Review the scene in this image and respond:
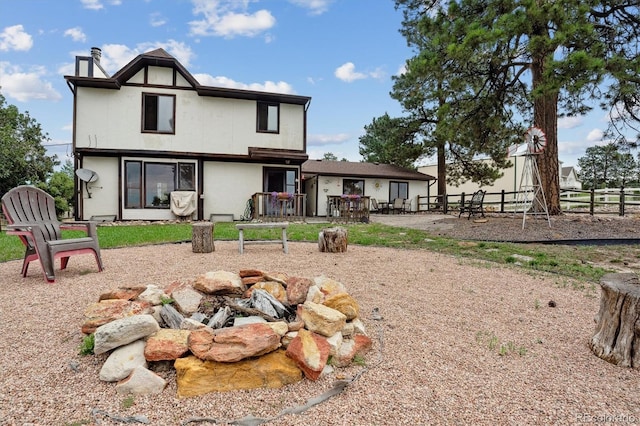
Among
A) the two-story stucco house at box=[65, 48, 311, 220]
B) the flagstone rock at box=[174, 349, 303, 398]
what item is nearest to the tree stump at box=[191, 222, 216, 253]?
the flagstone rock at box=[174, 349, 303, 398]

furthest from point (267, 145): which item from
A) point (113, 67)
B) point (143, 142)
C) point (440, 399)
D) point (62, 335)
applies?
point (440, 399)

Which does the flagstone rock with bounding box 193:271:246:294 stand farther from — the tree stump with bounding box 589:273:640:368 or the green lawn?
the green lawn

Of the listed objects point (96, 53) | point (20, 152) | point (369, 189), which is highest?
point (96, 53)

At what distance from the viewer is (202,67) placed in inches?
555

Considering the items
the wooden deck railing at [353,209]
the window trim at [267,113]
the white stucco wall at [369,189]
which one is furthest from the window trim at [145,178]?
the white stucco wall at [369,189]

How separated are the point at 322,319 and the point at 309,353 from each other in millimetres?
311

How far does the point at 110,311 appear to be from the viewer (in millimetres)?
2473

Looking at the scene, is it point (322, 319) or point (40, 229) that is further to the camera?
point (40, 229)

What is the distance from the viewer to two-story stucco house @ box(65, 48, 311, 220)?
1180cm

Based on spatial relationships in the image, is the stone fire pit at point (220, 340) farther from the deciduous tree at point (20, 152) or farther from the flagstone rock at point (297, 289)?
Answer: the deciduous tree at point (20, 152)

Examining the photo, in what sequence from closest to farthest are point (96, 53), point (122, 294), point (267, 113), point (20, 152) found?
1. point (122, 294)
2. point (267, 113)
3. point (96, 53)
4. point (20, 152)

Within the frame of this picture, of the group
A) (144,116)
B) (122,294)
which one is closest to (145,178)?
(144,116)

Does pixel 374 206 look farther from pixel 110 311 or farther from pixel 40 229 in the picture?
pixel 110 311

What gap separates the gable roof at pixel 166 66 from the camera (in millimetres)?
11492
